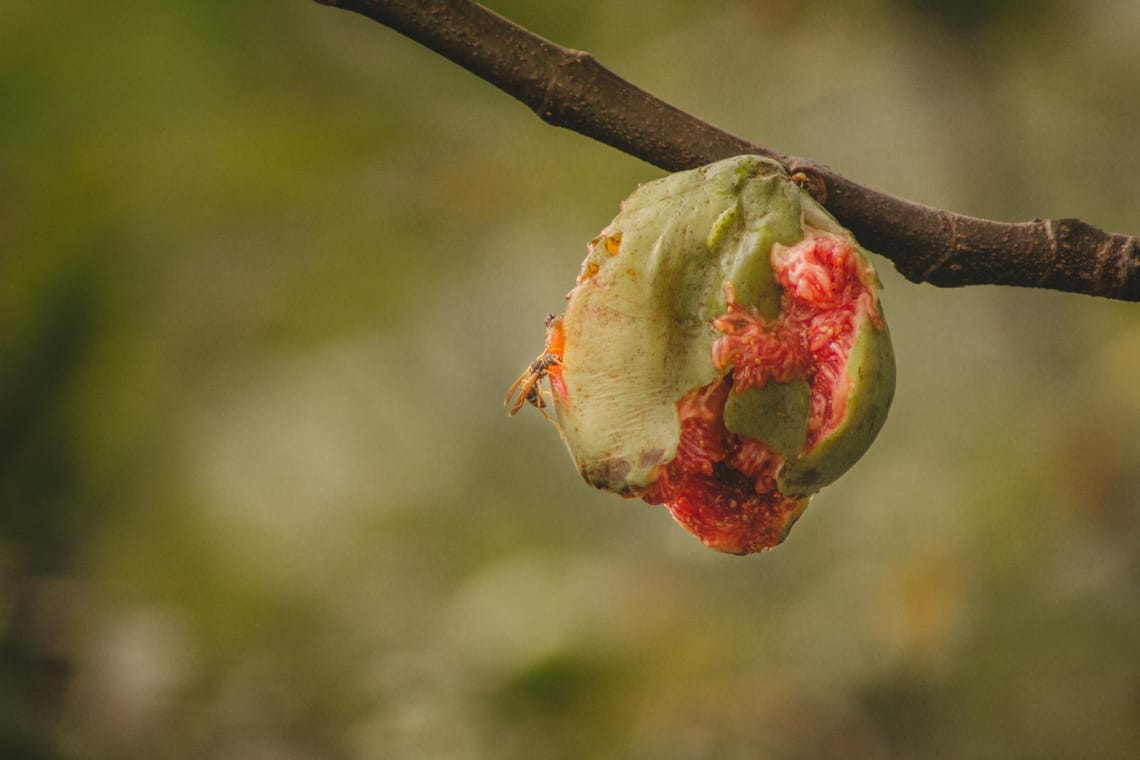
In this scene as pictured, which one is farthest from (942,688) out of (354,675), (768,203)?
(768,203)

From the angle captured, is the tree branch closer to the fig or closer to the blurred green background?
the fig

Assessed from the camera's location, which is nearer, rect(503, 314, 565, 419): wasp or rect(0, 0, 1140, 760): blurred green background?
rect(503, 314, 565, 419): wasp

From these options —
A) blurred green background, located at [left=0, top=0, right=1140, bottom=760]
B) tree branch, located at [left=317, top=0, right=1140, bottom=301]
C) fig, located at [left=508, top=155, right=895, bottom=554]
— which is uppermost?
blurred green background, located at [left=0, top=0, right=1140, bottom=760]

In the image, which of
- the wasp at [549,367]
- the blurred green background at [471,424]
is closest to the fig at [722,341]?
the wasp at [549,367]

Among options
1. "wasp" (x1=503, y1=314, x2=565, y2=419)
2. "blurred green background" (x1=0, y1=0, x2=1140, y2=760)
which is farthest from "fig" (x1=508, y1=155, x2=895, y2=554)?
"blurred green background" (x1=0, y1=0, x2=1140, y2=760)

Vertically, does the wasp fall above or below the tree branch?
below
